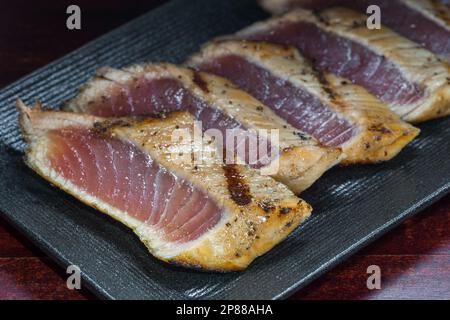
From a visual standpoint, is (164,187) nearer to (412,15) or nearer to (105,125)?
(105,125)

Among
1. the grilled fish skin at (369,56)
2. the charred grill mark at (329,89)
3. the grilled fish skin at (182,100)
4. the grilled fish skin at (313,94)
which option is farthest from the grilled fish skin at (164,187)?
the grilled fish skin at (369,56)

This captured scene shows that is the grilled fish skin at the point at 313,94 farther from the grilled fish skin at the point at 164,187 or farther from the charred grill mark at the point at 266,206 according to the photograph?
the charred grill mark at the point at 266,206

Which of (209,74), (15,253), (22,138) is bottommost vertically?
(15,253)

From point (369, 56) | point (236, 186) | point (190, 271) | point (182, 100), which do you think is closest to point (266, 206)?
point (236, 186)

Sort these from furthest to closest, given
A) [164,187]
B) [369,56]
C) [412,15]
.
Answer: [412,15], [369,56], [164,187]
